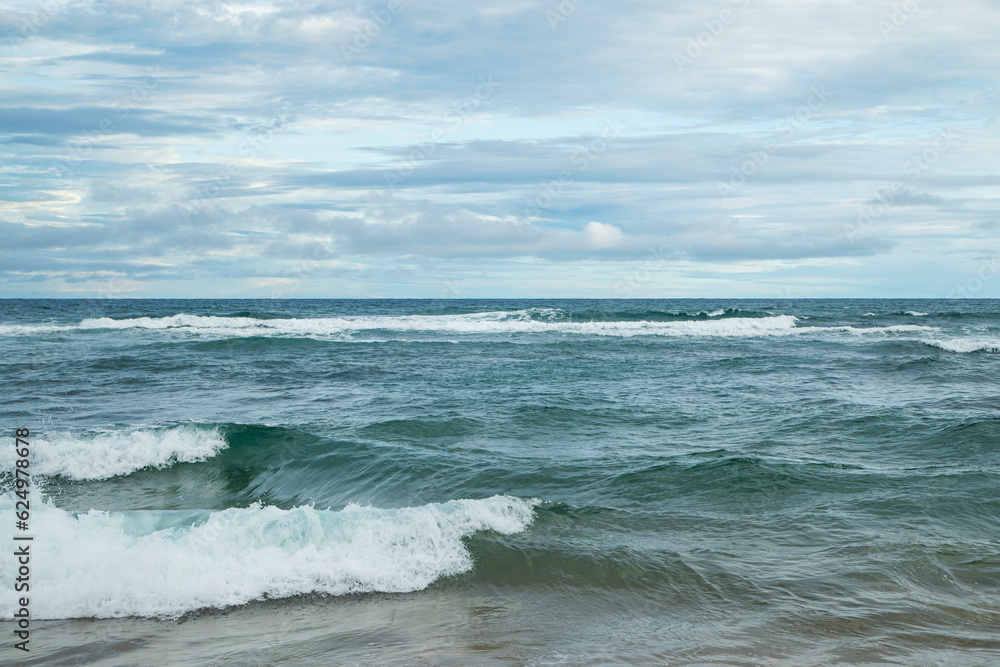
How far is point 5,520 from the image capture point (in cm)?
667

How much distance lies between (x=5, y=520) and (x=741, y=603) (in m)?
6.96

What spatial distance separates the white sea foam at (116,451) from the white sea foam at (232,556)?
2868 millimetres

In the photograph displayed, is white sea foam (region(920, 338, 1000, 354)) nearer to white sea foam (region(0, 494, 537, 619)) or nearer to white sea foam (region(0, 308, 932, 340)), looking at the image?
white sea foam (region(0, 308, 932, 340))

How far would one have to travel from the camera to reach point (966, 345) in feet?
85.8

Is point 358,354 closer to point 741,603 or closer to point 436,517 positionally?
point 436,517

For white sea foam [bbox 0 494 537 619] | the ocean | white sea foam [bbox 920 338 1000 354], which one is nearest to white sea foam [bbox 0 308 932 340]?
white sea foam [bbox 920 338 1000 354]

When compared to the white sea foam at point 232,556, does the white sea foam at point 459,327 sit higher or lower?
higher

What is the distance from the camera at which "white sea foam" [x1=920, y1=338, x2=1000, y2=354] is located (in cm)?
2398

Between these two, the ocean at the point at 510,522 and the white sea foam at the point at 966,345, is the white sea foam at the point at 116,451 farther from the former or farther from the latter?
the white sea foam at the point at 966,345

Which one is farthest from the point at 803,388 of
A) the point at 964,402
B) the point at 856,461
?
the point at 856,461

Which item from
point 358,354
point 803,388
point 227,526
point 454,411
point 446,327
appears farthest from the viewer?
point 446,327

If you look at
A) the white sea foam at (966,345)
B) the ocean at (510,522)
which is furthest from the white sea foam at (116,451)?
the white sea foam at (966,345)

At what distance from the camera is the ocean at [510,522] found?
4.74 meters

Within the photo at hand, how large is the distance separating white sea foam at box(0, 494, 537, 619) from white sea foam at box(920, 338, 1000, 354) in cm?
2375
